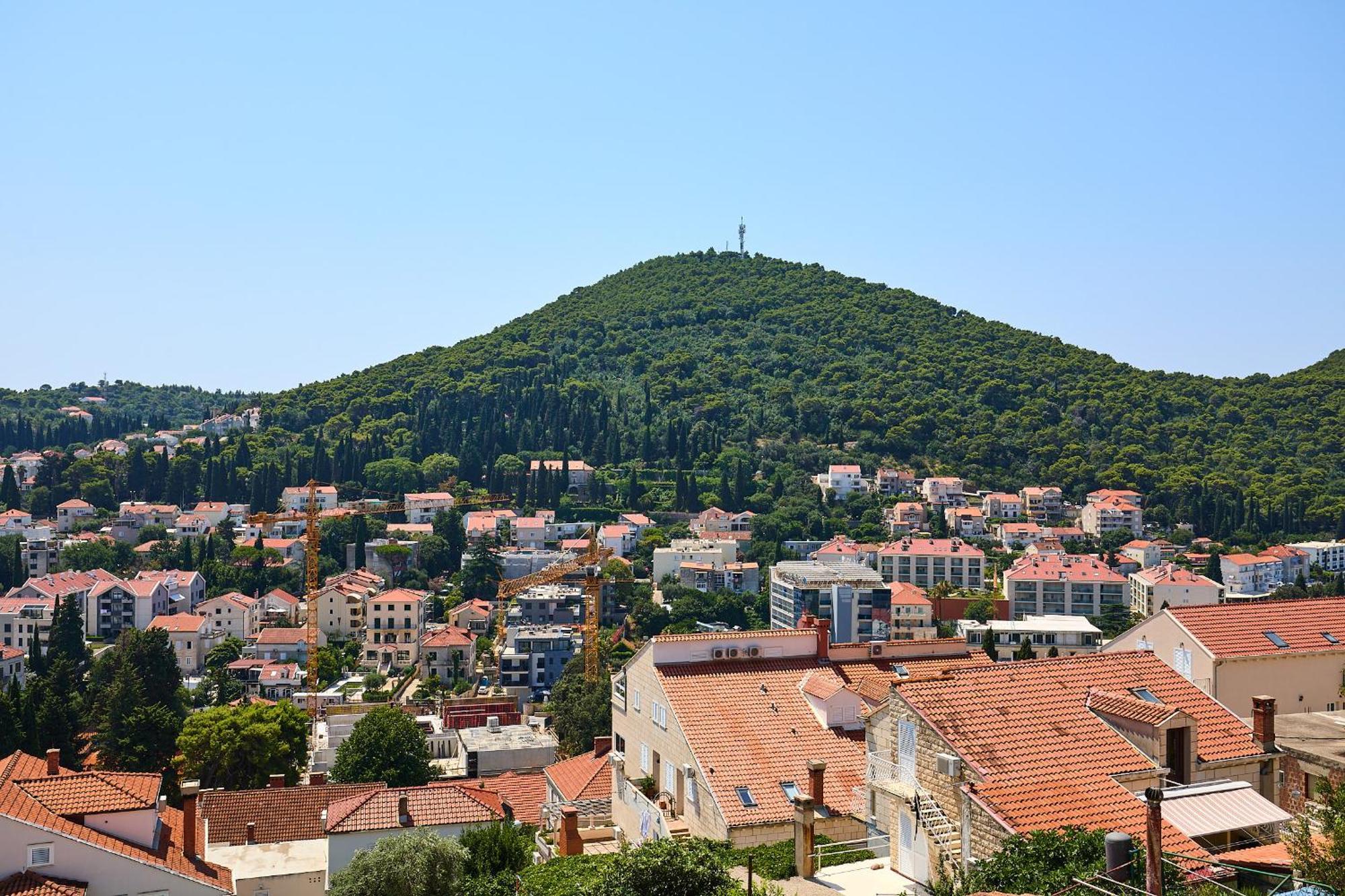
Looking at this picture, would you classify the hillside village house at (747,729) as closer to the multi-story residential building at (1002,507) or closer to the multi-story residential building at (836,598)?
the multi-story residential building at (836,598)

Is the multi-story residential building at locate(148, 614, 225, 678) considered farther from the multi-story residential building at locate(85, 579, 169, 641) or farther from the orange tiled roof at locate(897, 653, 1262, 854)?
the orange tiled roof at locate(897, 653, 1262, 854)

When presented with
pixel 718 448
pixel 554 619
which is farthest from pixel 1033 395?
pixel 554 619

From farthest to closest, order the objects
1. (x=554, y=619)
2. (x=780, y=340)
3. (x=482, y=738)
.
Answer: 1. (x=780, y=340)
2. (x=554, y=619)
3. (x=482, y=738)

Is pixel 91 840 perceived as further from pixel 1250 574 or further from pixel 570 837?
pixel 1250 574

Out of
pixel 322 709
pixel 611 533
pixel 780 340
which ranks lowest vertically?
pixel 322 709

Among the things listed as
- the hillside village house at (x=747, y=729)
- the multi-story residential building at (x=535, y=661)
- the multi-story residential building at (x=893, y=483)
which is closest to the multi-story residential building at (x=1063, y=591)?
the multi-story residential building at (x=535, y=661)

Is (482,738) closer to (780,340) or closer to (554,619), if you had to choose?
(554,619)

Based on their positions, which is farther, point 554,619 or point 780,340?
point 780,340

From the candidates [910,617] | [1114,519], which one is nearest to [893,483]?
[1114,519]
